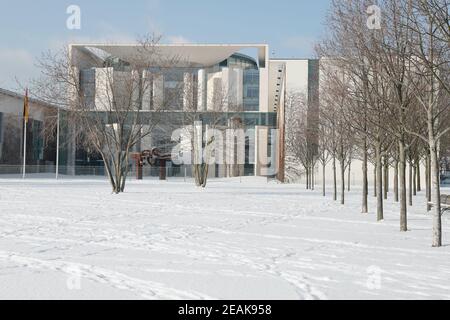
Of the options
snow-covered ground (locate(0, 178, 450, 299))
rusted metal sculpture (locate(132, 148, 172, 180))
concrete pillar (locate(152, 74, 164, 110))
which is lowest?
snow-covered ground (locate(0, 178, 450, 299))

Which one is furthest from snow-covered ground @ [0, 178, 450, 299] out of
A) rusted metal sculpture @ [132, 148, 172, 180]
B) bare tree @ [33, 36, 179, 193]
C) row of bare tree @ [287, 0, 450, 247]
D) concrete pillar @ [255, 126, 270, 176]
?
concrete pillar @ [255, 126, 270, 176]

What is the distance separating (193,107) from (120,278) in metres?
33.3

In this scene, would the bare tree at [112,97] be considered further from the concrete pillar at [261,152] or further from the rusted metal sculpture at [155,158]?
the concrete pillar at [261,152]

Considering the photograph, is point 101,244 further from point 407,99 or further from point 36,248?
point 407,99

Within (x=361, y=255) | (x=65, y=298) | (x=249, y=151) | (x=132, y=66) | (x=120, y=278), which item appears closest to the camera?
(x=65, y=298)

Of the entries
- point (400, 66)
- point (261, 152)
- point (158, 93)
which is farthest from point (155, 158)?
point (400, 66)

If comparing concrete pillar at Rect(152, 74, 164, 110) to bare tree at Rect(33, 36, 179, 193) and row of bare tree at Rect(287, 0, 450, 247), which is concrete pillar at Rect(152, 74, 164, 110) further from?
row of bare tree at Rect(287, 0, 450, 247)

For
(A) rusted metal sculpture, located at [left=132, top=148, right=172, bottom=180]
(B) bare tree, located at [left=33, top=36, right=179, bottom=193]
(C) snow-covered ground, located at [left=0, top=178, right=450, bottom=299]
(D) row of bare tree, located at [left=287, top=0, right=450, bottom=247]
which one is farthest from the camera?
(A) rusted metal sculpture, located at [left=132, top=148, right=172, bottom=180]

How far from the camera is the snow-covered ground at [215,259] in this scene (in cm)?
636

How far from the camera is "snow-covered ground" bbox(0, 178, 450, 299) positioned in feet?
20.9

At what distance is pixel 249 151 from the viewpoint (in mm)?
69750

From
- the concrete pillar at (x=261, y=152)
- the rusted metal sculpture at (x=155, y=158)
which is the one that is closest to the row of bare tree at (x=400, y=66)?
the rusted metal sculpture at (x=155, y=158)

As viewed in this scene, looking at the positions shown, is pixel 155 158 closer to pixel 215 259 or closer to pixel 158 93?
pixel 158 93

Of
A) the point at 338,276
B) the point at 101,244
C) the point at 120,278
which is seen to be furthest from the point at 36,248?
the point at 338,276
